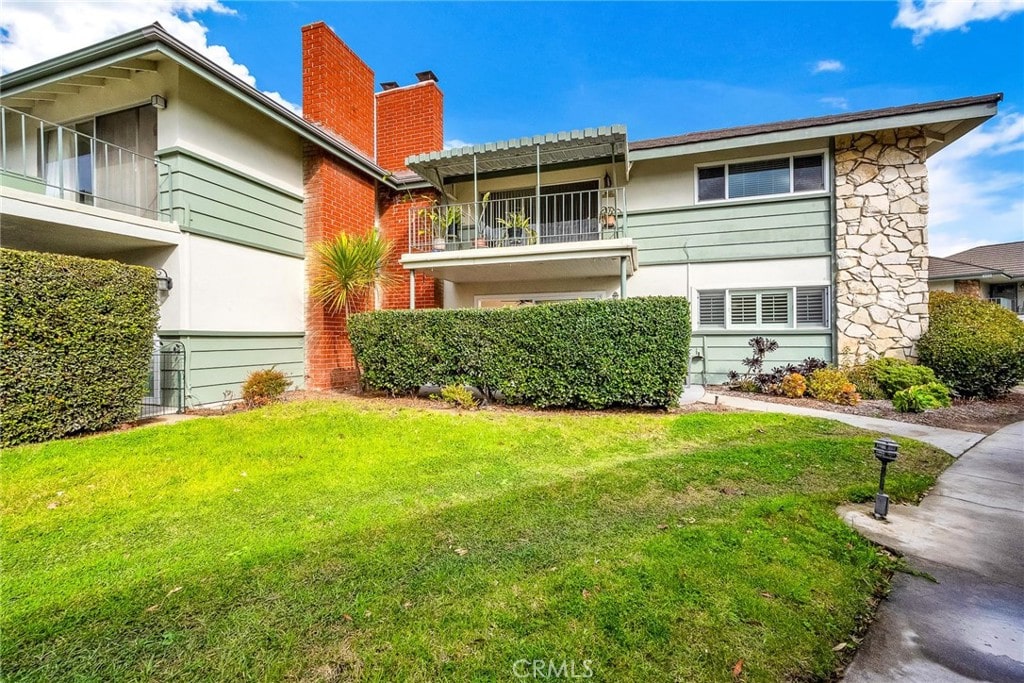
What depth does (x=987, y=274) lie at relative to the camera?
1817 cm

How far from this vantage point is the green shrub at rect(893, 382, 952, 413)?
24.9ft

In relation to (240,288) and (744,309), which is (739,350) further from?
(240,288)

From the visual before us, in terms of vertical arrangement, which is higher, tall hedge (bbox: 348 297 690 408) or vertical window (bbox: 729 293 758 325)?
vertical window (bbox: 729 293 758 325)

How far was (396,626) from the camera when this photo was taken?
2.28m

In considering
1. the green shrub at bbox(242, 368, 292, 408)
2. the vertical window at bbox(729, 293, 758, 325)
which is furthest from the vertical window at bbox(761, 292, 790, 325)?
the green shrub at bbox(242, 368, 292, 408)

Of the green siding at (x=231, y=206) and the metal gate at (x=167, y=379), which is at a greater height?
the green siding at (x=231, y=206)

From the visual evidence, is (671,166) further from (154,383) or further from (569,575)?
(154,383)

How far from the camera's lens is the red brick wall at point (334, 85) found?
1144 centimetres

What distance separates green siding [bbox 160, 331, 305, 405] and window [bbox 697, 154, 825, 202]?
34.8 feet

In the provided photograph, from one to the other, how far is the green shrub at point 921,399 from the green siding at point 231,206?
41.6ft

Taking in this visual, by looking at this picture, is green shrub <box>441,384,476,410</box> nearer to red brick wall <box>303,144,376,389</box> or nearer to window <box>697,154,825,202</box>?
red brick wall <box>303,144,376,389</box>

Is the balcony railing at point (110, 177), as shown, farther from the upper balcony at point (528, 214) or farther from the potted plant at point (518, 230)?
the potted plant at point (518, 230)

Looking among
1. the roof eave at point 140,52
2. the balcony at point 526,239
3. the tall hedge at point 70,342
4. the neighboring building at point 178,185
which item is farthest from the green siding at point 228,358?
the roof eave at point 140,52

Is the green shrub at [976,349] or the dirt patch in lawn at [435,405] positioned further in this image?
the green shrub at [976,349]
